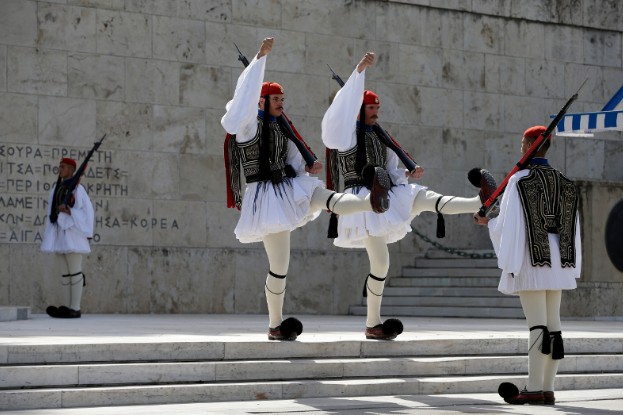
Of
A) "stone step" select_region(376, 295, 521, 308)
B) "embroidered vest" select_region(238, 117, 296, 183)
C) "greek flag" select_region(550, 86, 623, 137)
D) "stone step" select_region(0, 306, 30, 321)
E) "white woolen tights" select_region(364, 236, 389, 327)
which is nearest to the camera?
"embroidered vest" select_region(238, 117, 296, 183)

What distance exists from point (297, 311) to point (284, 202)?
319 inches

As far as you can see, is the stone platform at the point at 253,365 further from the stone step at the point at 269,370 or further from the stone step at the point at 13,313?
the stone step at the point at 13,313

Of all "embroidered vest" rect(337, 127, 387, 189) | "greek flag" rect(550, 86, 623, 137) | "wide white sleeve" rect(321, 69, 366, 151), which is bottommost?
"embroidered vest" rect(337, 127, 387, 189)

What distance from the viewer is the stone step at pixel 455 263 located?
1856cm

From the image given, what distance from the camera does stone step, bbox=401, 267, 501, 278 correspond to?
59.9 feet

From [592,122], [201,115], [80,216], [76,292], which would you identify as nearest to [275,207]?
[80,216]

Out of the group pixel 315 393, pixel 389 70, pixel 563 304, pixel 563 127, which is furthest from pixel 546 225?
pixel 389 70

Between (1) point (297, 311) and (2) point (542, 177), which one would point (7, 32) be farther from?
(2) point (542, 177)

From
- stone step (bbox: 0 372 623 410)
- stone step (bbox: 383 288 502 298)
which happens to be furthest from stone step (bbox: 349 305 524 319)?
stone step (bbox: 0 372 623 410)

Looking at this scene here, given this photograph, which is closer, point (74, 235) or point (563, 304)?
point (74, 235)

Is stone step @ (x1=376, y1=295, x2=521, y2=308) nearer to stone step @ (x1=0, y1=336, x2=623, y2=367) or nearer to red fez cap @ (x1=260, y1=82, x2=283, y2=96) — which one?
stone step @ (x1=0, y1=336, x2=623, y2=367)

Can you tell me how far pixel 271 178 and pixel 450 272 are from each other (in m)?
8.60

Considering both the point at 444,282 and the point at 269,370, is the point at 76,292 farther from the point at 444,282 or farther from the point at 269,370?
the point at 269,370

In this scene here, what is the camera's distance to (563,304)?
57.5 feet
